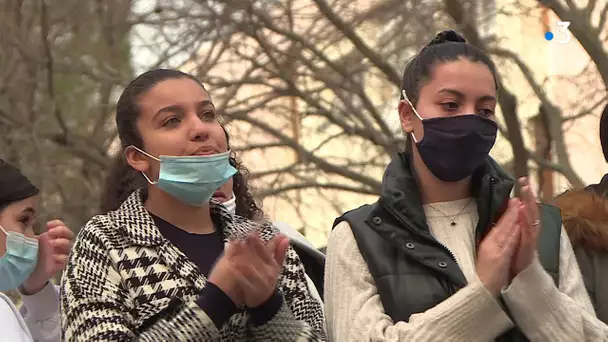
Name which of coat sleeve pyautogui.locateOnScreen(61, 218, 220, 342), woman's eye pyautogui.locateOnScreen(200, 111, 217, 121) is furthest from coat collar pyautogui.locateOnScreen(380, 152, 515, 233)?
coat sleeve pyautogui.locateOnScreen(61, 218, 220, 342)

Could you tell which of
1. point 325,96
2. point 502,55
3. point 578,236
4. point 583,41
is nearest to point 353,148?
point 325,96

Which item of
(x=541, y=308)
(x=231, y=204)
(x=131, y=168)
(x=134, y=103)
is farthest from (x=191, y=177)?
(x=541, y=308)

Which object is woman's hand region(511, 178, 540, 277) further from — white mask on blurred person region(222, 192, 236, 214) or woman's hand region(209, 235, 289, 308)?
white mask on blurred person region(222, 192, 236, 214)

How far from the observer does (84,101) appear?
10984mm

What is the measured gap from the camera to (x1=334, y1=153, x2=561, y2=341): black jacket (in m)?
2.71

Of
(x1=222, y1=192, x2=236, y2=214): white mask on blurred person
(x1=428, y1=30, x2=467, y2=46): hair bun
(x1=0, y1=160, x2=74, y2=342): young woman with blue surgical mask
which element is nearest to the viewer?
(x1=428, y1=30, x2=467, y2=46): hair bun

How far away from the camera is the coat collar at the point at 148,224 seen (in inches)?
109

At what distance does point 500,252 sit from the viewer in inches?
102

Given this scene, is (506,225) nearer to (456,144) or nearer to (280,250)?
(456,144)

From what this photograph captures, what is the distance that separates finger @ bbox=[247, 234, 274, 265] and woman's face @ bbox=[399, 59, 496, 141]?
0.70 metres

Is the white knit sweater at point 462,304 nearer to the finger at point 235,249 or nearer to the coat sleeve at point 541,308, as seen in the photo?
A: the coat sleeve at point 541,308

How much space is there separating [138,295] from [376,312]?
2.31ft

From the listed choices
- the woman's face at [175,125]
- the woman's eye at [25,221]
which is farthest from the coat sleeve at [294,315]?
the woman's eye at [25,221]

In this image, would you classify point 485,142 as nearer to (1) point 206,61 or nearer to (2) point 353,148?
(1) point 206,61
